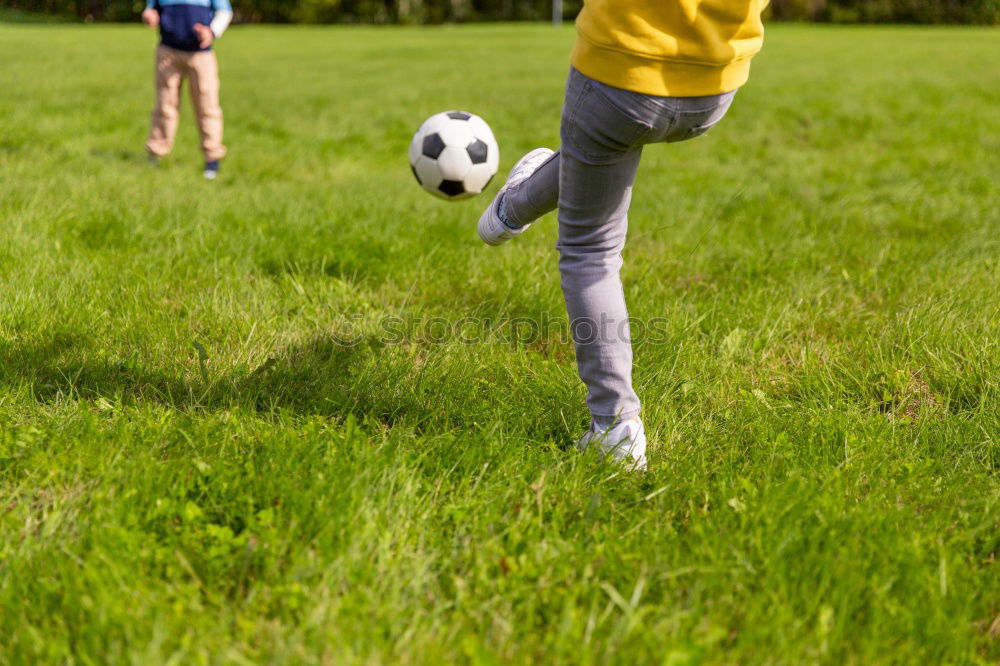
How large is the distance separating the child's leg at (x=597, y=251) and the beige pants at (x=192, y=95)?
16.3 ft

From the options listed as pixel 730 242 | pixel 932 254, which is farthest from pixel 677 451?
pixel 932 254

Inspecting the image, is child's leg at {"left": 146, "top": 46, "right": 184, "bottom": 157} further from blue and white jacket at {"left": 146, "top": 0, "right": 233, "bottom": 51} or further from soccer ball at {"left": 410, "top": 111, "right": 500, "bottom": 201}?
soccer ball at {"left": 410, "top": 111, "right": 500, "bottom": 201}

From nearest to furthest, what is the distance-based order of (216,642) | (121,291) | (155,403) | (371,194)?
(216,642) → (155,403) → (121,291) → (371,194)

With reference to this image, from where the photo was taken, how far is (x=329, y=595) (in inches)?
60.4

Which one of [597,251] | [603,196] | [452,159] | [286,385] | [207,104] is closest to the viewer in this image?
[603,196]

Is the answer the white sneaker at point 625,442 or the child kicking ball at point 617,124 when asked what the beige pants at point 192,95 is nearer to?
the child kicking ball at point 617,124

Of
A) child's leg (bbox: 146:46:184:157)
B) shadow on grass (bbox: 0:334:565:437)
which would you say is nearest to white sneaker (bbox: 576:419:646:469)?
shadow on grass (bbox: 0:334:565:437)

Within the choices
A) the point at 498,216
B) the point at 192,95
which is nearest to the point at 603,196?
the point at 498,216

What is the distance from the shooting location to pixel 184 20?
238 inches

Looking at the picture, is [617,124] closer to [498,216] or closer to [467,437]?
[498,216]

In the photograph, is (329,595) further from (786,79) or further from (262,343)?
(786,79)

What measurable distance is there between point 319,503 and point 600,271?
1.00 m

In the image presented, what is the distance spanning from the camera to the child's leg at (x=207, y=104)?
6160 mm

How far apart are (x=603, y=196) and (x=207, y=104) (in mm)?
5299
